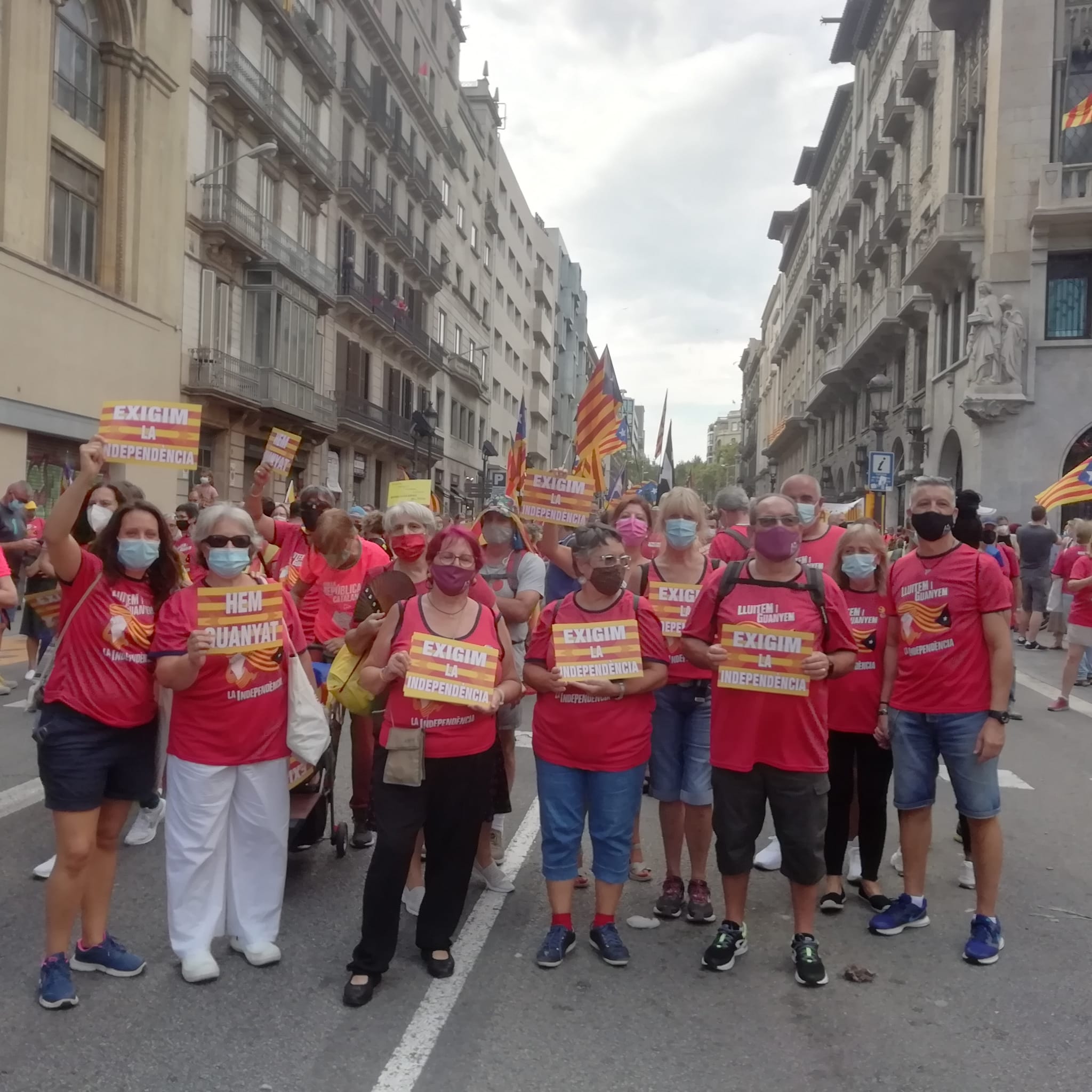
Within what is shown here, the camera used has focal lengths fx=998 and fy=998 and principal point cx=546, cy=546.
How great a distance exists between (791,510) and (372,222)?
33431 millimetres

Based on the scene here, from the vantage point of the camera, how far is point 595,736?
4.17m

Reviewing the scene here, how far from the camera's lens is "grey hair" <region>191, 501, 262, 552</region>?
12.9 ft

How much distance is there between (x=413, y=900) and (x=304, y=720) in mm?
1190

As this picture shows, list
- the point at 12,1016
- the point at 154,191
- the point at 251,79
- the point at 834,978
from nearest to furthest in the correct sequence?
the point at 12,1016
the point at 834,978
the point at 154,191
the point at 251,79

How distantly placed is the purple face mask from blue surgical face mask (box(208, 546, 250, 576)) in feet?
6.84

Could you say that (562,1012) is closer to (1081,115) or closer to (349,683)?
(349,683)

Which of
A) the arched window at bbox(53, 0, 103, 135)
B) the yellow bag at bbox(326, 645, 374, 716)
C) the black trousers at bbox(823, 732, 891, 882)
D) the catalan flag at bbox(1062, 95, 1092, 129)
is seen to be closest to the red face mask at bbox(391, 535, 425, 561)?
the yellow bag at bbox(326, 645, 374, 716)

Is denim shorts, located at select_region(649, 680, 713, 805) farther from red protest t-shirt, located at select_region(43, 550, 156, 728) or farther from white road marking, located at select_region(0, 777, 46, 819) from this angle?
white road marking, located at select_region(0, 777, 46, 819)

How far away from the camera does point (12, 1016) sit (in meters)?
3.59

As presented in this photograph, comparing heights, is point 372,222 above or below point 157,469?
above

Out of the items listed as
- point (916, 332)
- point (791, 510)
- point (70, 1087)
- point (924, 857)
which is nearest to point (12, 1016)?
point (70, 1087)

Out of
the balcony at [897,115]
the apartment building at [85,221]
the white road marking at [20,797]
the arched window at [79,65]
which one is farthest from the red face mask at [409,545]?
the balcony at [897,115]

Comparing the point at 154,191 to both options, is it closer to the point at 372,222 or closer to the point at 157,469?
the point at 157,469

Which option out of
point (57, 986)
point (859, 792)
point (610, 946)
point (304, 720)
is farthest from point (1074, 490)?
point (57, 986)
